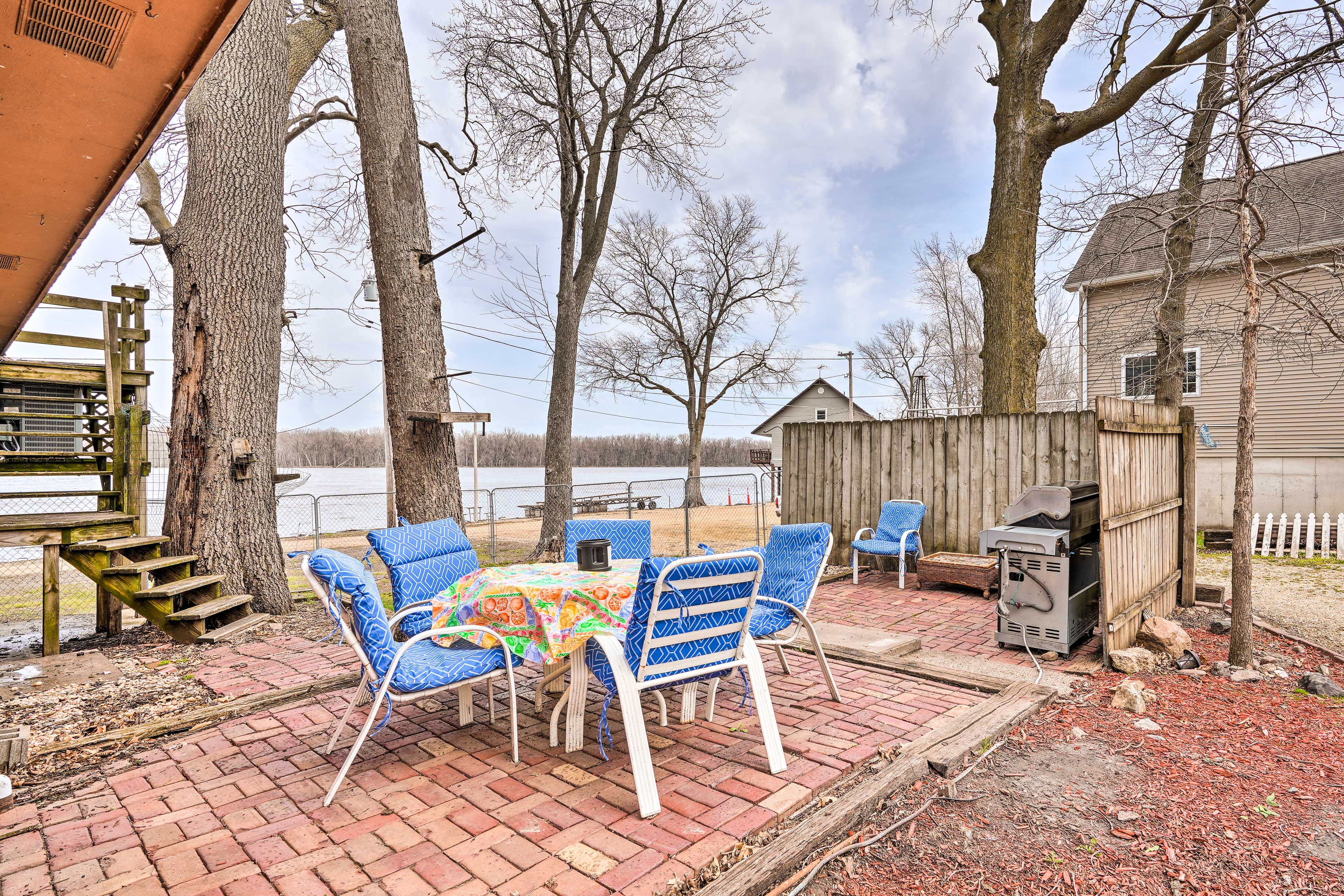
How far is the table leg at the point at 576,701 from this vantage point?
3053 millimetres

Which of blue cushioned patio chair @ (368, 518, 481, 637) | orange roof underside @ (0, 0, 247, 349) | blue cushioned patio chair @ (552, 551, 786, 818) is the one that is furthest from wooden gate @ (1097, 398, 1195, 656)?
orange roof underside @ (0, 0, 247, 349)

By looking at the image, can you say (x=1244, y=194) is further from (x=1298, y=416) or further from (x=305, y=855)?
(x=1298, y=416)

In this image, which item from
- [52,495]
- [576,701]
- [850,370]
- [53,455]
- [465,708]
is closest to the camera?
[576,701]

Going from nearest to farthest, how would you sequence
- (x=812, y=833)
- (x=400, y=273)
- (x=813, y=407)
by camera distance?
(x=812, y=833), (x=400, y=273), (x=813, y=407)

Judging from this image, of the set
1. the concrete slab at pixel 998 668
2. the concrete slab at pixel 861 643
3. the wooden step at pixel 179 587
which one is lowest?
the concrete slab at pixel 998 668

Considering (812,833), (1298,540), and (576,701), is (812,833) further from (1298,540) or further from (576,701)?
(1298,540)

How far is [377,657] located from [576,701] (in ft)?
2.91

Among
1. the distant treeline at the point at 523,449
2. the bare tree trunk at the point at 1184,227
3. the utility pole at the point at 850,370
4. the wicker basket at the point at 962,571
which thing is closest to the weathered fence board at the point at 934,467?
the wicker basket at the point at 962,571


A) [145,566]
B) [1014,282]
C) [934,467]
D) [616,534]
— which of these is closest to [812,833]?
[616,534]

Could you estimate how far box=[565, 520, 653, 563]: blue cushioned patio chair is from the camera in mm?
4617

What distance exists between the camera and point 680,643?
269cm

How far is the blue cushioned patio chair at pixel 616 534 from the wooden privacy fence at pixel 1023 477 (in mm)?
3002

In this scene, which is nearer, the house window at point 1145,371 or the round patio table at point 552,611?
the round patio table at point 552,611

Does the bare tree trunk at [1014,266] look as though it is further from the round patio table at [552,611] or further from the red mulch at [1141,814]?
the round patio table at [552,611]
